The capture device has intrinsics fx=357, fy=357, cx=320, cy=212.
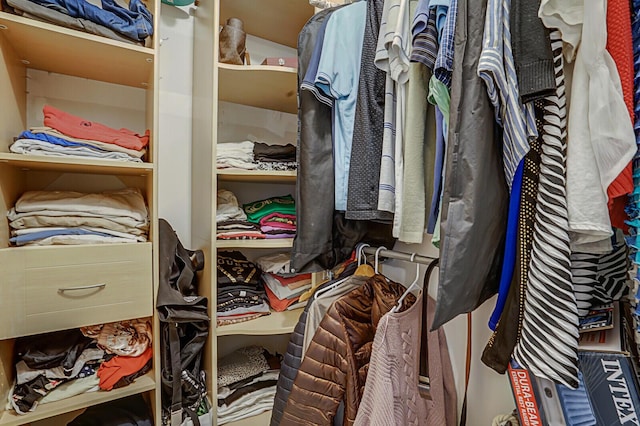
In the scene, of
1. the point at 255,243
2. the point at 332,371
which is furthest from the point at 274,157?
the point at 332,371

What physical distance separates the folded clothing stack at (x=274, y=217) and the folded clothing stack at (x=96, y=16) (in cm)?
67

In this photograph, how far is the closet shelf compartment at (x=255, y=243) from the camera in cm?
127

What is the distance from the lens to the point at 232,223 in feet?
4.38

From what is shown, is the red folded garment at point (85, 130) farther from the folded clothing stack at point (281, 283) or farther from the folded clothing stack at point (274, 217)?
the folded clothing stack at point (281, 283)

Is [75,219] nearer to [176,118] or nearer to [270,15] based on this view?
[176,118]

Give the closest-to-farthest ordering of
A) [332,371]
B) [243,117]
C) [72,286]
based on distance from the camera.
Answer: [332,371] → [72,286] → [243,117]

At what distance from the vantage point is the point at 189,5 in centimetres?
147

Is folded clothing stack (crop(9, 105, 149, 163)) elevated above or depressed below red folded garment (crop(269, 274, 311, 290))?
above

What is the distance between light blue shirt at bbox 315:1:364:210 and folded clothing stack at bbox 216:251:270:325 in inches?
22.9

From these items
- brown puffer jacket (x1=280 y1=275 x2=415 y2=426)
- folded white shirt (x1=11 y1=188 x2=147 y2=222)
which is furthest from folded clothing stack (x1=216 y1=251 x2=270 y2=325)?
brown puffer jacket (x1=280 y1=275 x2=415 y2=426)

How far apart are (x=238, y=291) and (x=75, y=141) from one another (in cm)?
74

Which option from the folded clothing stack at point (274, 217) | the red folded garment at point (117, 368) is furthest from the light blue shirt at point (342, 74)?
the red folded garment at point (117, 368)

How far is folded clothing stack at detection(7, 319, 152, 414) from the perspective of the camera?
1001mm

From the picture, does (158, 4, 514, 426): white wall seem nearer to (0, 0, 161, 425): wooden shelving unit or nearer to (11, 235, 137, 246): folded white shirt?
(0, 0, 161, 425): wooden shelving unit
